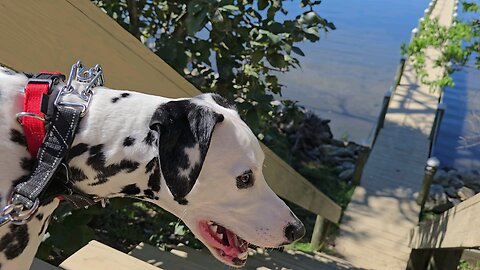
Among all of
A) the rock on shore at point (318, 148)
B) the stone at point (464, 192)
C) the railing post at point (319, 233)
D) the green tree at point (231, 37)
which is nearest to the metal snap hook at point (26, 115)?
the green tree at point (231, 37)

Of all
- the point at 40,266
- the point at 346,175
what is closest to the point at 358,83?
the point at 346,175

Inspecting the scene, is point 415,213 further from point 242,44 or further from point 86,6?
point 86,6

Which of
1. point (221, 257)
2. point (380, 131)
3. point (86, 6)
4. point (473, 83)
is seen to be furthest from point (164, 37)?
point (473, 83)

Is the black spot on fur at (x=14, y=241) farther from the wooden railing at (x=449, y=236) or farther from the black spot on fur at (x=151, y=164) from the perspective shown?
the wooden railing at (x=449, y=236)

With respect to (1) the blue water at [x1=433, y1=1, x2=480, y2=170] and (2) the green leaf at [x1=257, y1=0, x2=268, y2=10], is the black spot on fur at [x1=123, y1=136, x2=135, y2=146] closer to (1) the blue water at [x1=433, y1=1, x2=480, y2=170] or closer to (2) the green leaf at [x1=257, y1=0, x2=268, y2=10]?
(2) the green leaf at [x1=257, y1=0, x2=268, y2=10]

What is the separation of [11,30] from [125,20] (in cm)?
180

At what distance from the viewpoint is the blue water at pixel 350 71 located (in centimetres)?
988

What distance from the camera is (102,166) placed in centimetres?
136

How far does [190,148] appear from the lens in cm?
133

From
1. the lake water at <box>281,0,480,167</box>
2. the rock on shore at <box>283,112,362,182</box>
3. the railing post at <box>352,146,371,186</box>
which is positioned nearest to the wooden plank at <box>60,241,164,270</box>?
the railing post at <box>352,146,371,186</box>

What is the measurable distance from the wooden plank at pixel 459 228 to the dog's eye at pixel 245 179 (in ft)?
3.97

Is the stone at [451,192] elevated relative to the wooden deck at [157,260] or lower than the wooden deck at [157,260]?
elevated

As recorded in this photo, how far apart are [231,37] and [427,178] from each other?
4.91m

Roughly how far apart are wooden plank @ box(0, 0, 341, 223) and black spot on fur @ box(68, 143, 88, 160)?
19.4 inches
